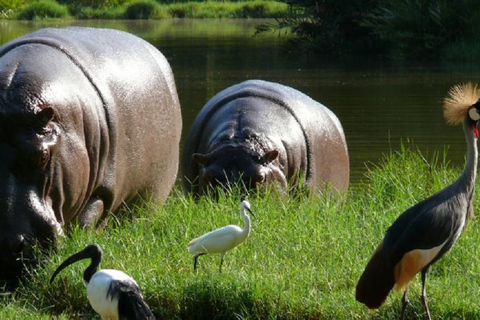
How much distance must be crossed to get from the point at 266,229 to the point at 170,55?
23.3m

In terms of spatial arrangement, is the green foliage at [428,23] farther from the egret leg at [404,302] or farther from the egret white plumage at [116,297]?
the egret white plumage at [116,297]

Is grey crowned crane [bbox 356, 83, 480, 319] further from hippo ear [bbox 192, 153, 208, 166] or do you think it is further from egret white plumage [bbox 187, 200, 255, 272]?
hippo ear [bbox 192, 153, 208, 166]

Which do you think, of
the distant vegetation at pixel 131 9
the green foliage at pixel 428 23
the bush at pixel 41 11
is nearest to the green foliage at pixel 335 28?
the green foliage at pixel 428 23

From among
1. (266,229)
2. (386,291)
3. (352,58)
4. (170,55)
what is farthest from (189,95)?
(386,291)

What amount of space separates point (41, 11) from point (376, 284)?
5969cm

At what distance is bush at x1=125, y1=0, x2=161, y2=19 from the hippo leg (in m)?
58.8

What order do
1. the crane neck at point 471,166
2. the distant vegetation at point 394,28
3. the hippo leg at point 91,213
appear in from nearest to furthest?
the crane neck at point 471,166
the hippo leg at point 91,213
the distant vegetation at point 394,28

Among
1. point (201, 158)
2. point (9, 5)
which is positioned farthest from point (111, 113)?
point (9, 5)

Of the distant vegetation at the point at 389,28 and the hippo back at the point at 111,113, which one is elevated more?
the hippo back at the point at 111,113

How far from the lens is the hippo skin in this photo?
632 cm

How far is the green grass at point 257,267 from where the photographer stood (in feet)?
19.5

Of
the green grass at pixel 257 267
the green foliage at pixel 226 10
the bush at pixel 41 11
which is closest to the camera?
the green grass at pixel 257 267

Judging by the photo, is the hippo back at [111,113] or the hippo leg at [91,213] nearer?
the hippo back at [111,113]

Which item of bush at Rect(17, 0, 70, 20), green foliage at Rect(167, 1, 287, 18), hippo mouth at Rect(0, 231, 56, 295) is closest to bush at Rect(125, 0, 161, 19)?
green foliage at Rect(167, 1, 287, 18)
